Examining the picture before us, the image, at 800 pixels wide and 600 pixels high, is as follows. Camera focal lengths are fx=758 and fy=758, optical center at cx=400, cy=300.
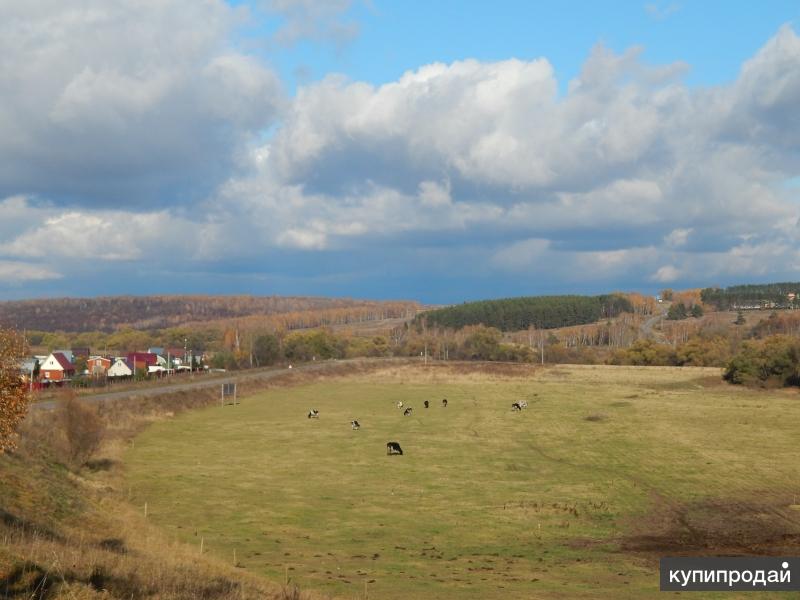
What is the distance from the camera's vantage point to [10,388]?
23.1 metres

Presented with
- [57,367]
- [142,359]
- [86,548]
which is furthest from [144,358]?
[86,548]

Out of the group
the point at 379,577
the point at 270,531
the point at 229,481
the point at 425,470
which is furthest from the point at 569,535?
the point at 229,481

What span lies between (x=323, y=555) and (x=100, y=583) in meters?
14.6

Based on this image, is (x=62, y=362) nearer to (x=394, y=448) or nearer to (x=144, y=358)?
(x=144, y=358)

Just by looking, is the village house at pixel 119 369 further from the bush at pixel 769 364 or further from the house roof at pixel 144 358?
the bush at pixel 769 364

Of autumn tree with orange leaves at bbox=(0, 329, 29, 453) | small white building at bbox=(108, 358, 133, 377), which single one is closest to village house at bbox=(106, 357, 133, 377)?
small white building at bbox=(108, 358, 133, 377)

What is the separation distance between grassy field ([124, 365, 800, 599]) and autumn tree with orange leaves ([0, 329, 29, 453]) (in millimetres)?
9731

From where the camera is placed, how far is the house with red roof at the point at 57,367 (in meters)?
144

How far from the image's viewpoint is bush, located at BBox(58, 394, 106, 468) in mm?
45531

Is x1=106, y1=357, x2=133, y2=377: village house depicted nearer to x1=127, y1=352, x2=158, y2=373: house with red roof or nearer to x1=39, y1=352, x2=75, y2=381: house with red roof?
x1=39, y1=352, x2=75, y2=381: house with red roof

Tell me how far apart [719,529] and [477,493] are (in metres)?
13.5

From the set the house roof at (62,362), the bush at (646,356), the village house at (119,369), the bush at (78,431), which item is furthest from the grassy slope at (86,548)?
the bush at (646,356)

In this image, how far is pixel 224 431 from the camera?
7131cm

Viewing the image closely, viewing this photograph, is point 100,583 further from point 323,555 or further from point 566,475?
point 566,475
